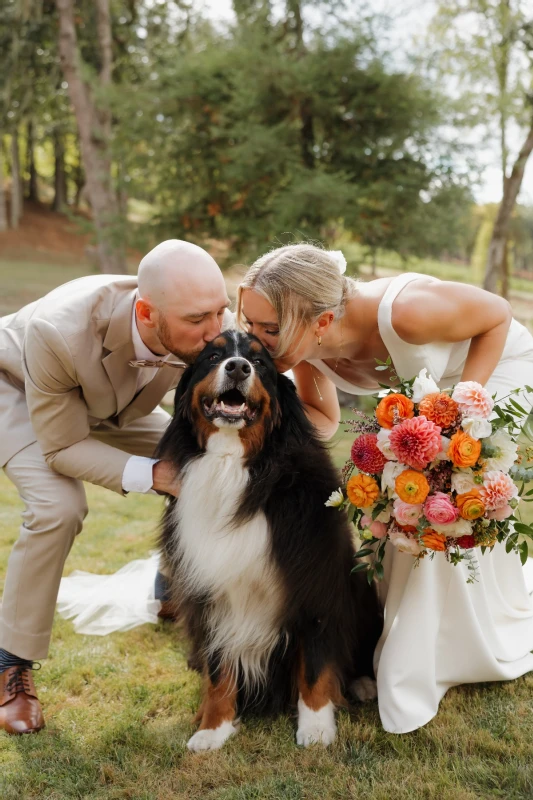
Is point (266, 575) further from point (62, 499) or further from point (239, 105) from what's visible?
point (239, 105)

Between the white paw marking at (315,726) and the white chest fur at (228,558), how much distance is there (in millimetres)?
239

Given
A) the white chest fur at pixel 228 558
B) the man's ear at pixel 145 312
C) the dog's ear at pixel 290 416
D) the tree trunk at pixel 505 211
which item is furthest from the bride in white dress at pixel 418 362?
the tree trunk at pixel 505 211

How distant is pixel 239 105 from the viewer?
10867 mm

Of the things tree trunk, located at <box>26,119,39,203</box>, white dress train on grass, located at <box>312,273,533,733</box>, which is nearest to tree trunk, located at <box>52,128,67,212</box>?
tree trunk, located at <box>26,119,39,203</box>

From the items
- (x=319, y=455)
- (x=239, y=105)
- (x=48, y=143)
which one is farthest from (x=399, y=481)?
(x=48, y=143)

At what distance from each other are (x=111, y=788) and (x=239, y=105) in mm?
10226

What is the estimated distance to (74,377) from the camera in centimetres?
307

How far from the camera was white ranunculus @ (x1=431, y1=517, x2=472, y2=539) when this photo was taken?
8.16ft

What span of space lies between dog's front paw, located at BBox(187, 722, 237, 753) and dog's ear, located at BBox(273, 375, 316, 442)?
1.20 metres

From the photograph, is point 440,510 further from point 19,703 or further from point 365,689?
point 19,703

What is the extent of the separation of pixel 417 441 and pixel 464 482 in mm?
239

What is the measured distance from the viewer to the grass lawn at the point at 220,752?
2459mm

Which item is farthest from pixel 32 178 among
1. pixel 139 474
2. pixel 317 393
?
pixel 139 474

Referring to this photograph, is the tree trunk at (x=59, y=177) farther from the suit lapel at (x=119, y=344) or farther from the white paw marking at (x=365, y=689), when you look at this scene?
the white paw marking at (x=365, y=689)
